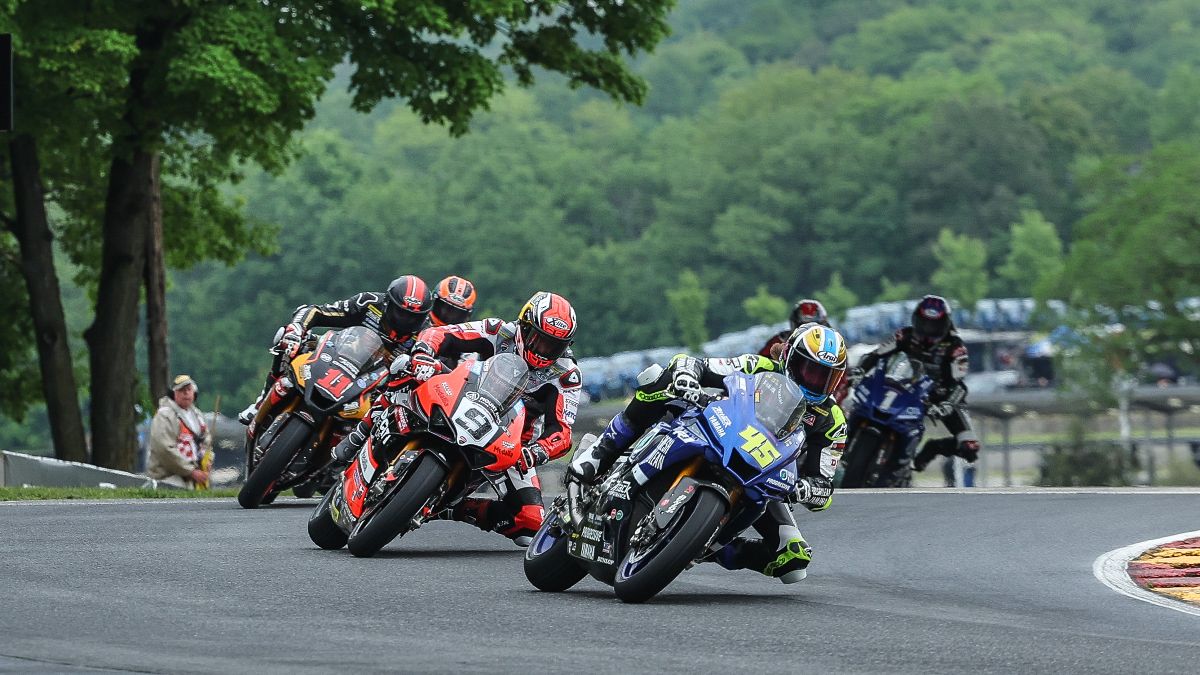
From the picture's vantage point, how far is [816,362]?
11.4 m

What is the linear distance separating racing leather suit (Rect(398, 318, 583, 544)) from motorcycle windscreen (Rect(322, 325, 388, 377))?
10.4ft

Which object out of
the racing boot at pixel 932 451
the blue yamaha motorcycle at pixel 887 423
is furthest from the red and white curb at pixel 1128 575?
the racing boot at pixel 932 451

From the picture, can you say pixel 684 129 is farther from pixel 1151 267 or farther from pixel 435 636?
pixel 435 636

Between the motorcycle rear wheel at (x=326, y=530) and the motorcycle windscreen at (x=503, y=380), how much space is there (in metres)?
1.20

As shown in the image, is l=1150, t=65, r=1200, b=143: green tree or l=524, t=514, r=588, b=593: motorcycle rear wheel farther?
l=1150, t=65, r=1200, b=143: green tree

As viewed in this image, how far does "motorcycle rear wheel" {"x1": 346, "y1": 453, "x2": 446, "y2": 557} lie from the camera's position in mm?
12328

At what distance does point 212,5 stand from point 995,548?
14528mm

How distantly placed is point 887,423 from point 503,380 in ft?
27.7

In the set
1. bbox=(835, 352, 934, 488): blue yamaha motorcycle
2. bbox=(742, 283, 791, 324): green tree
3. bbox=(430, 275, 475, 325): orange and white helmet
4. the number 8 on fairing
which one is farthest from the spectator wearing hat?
bbox=(742, 283, 791, 324): green tree

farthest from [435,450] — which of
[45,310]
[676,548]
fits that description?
[45,310]

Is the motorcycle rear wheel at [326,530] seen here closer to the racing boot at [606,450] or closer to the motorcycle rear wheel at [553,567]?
the motorcycle rear wheel at [553,567]

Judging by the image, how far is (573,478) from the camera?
1116cm

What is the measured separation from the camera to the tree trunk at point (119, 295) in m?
28.9

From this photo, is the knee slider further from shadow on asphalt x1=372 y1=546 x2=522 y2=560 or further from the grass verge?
the grass verge
